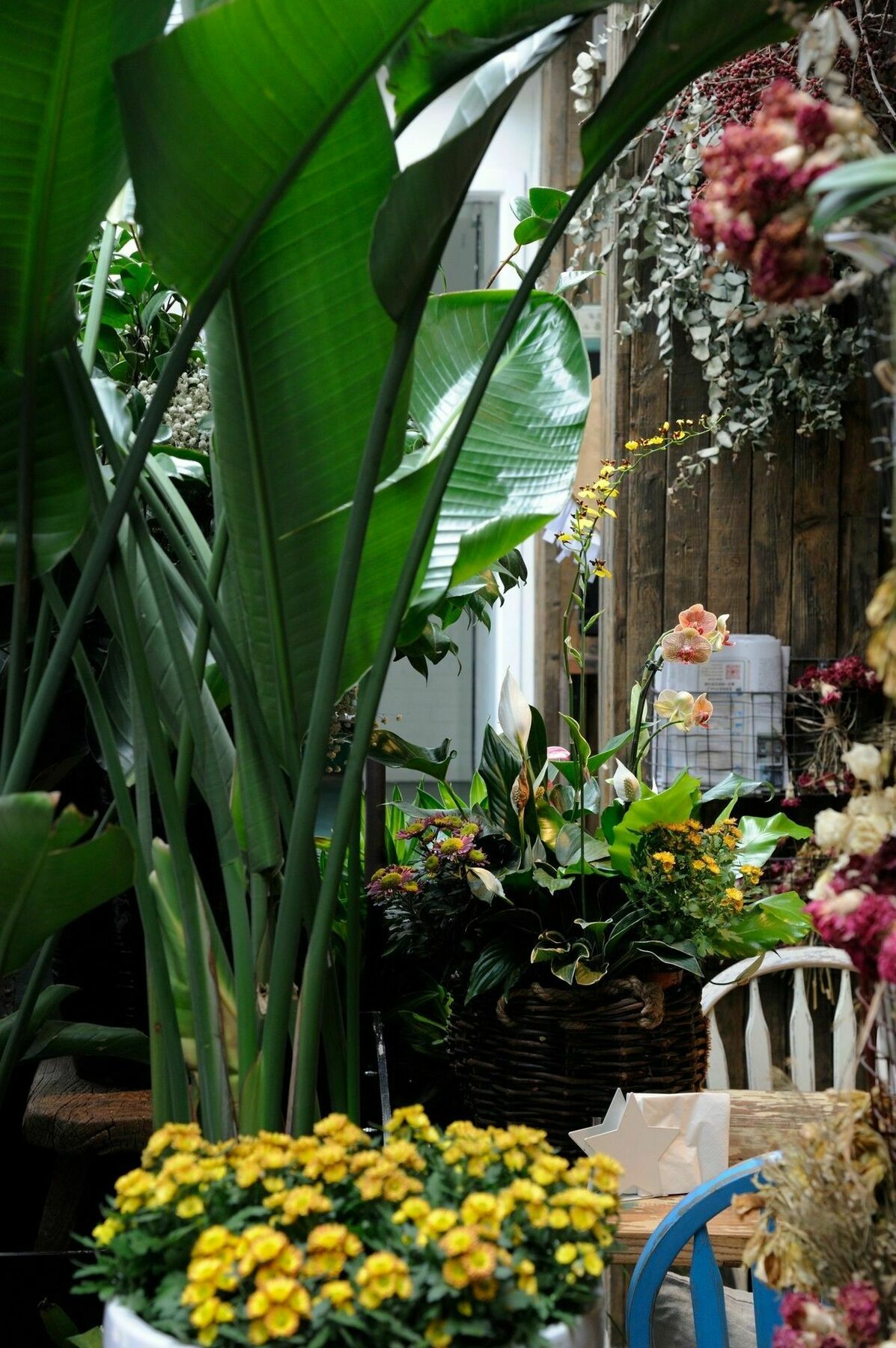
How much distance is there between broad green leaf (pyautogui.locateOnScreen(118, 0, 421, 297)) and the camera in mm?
591

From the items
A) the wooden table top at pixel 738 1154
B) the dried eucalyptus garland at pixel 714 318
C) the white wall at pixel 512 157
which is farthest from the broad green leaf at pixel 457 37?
the white wall at pixel 512 157

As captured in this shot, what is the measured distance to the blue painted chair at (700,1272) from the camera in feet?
2.85

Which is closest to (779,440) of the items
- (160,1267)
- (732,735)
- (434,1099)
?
(732,735)

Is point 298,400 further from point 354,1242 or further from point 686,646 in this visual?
point 686,646

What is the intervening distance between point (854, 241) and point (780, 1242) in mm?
434

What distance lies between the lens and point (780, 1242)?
0.54 metres

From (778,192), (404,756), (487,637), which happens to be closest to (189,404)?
(404,756)

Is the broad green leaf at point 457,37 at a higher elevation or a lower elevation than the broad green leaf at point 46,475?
higher

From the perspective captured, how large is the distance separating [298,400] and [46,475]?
0.60ft

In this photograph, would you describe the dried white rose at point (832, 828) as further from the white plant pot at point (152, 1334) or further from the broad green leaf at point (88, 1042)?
the broad green leaf at point (88, 1042)

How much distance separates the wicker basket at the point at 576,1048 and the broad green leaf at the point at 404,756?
28cm

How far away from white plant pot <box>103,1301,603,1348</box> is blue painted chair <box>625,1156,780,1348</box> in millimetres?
269

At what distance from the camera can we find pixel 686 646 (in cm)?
129

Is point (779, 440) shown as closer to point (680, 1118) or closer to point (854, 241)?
point (680, 1118)
